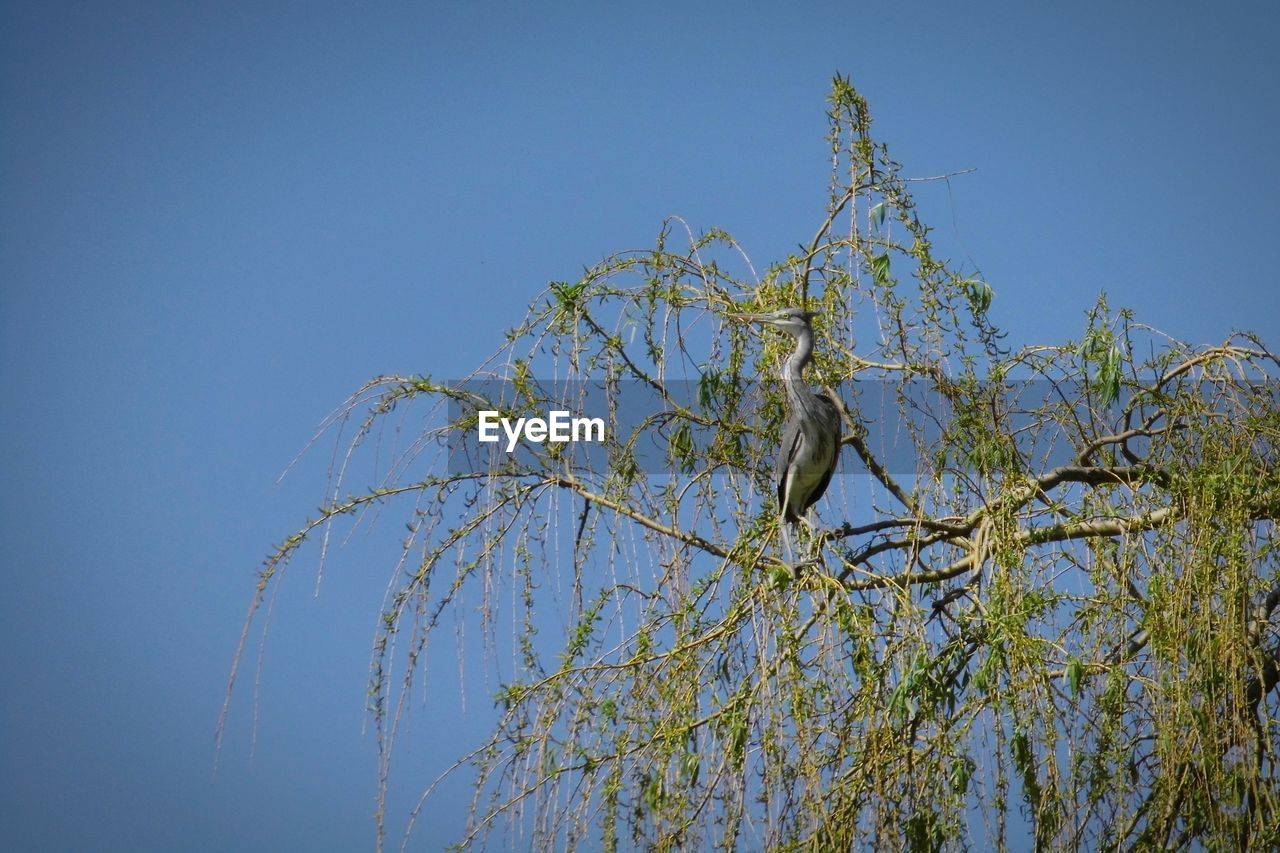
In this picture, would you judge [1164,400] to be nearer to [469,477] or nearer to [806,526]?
[806,526]

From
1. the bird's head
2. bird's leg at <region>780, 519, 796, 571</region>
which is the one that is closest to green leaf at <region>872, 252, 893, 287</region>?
the bird's head

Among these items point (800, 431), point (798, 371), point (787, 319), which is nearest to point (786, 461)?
point (800, 431)

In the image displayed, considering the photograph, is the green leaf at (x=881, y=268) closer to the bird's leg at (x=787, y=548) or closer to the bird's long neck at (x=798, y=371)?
the bird's long neck at (x=798, y=371)

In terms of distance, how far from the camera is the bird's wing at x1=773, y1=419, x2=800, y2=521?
3129 mm

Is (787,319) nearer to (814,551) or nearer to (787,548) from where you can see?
(787,548)

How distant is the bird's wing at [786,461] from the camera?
3.13 m

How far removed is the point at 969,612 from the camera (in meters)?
2.54

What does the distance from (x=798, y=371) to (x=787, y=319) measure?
11cm

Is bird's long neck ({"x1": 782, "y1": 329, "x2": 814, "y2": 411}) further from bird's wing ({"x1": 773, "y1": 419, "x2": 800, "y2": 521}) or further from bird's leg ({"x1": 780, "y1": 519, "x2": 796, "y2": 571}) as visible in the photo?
bird's leg ({"x1": 780, "y1": 519, "x2": 796, "y2": 571})

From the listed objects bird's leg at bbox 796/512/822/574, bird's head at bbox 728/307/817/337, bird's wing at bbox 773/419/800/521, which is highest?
bird's head at bbox 728/307/817/337

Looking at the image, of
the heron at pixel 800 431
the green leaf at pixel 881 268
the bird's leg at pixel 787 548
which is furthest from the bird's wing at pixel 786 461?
the green leaf at pixel 881 268

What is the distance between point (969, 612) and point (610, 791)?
67cm

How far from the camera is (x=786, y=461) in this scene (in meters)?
3.20

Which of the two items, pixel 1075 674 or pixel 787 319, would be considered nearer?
pixel 1075 674
